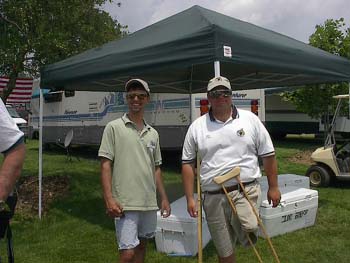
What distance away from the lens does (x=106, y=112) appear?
42.8 ft

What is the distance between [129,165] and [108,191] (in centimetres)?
24

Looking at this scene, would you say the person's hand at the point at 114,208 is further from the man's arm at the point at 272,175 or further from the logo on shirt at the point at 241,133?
the man's arm at the point at 272,175

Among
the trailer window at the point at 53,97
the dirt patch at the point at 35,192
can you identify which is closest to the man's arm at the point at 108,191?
the dirt patch at the point at 35,192

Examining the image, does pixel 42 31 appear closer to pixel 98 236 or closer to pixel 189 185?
pixel 98 236

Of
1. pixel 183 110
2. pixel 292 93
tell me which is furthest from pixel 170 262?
pixel 292 93

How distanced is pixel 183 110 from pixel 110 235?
4692mm

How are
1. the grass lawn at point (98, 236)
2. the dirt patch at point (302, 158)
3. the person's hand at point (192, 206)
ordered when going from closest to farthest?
the person's hand at point (192, 206) < the grass lawn at point (98, 236) < the dirt patch at point (302, 158)

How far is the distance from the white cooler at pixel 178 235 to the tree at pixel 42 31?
11.6 ft

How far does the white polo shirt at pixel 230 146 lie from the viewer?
3.47 m

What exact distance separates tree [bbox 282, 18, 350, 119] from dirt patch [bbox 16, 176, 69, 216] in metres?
8.90

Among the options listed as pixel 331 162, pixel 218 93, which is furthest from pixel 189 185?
pixel 331 162

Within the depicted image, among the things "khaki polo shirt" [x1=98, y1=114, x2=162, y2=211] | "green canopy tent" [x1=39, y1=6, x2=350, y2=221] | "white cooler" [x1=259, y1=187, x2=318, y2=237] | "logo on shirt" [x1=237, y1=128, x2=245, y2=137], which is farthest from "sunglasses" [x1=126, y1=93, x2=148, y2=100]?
"white cooler" [x1=259, y1=187, x2=318, y2=237]

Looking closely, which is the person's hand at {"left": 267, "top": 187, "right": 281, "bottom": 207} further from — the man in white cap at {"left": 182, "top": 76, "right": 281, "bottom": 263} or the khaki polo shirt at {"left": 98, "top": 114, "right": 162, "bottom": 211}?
the khaki polo shirt at {"left": 98, "top": 114, "right": 162, "bottom": 211}

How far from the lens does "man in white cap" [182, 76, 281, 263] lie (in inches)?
137
